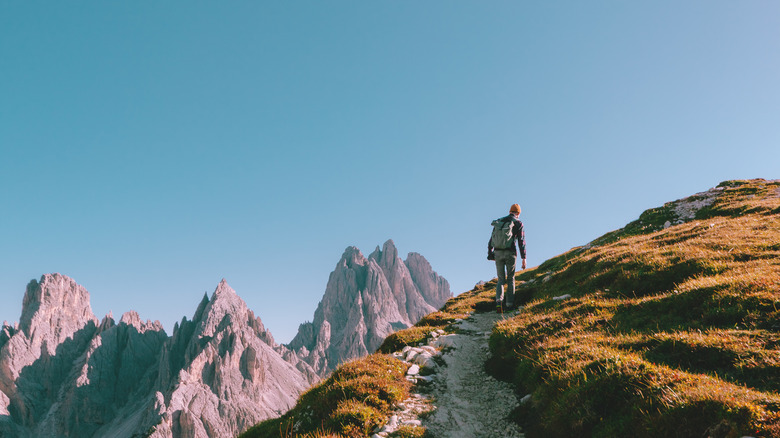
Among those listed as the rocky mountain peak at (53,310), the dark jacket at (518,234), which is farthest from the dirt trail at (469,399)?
the rocky mountain peak at (53,310)

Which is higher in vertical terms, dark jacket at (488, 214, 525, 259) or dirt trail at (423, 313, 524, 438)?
dark jacket at (488, 214, 525, 259)

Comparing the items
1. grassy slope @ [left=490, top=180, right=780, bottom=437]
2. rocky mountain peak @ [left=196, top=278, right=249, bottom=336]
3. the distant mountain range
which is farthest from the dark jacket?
rocky mountain peak @ [left=196, top=278, right=249, bottom=336]

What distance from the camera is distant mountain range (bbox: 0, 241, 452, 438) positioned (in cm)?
13400

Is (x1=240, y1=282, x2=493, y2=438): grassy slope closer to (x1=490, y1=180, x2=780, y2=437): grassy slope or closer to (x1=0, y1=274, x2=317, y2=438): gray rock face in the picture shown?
(x1=490, y1=180, x2=780, y2=437): grassy slope

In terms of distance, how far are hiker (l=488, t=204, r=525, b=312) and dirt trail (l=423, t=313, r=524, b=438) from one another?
564cm

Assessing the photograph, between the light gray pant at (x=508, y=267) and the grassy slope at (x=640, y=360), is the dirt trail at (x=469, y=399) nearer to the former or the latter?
the grassy slope at (x=640, y=360)

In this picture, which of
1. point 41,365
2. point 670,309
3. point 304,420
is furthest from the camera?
point 41,365

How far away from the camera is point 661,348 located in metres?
7.11

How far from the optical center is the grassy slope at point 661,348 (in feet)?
15.4

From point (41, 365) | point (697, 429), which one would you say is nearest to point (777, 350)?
point (697, 429)

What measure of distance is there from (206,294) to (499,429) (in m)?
213

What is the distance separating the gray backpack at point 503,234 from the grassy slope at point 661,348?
3.48 meters

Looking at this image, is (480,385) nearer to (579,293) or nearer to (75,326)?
(579,293)

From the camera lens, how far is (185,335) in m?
172
